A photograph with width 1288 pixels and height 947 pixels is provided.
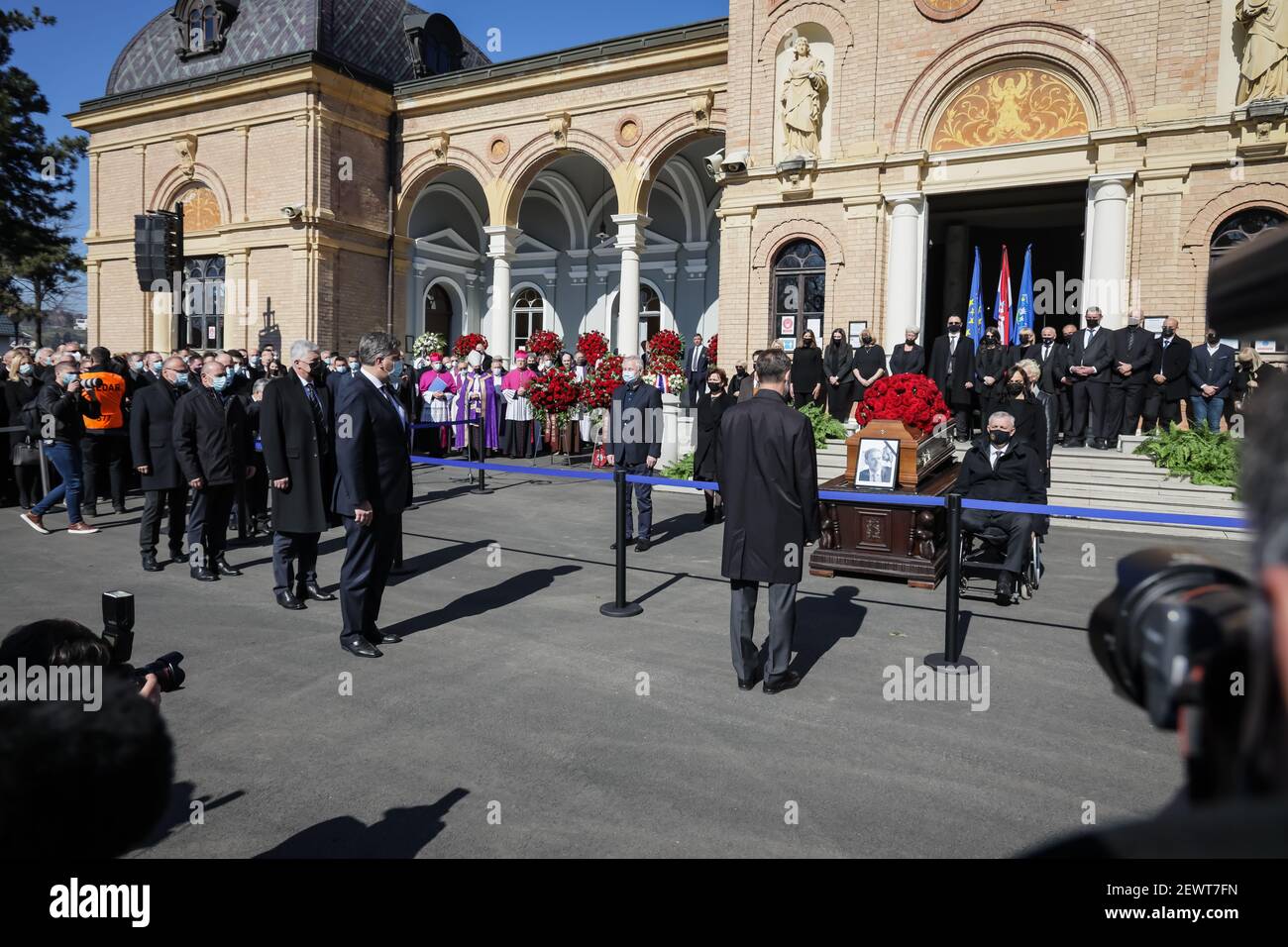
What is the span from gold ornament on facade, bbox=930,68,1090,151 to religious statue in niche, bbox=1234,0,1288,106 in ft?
8.01

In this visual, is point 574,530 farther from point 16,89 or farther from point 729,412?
point 16,89

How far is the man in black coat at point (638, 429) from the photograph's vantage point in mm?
10297

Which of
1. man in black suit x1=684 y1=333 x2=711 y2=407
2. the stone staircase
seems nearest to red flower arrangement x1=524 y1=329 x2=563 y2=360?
man in black suit x1=684 y1=333 x2=711 y2=407

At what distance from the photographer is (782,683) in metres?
5.60

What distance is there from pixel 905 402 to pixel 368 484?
5890 millimetres

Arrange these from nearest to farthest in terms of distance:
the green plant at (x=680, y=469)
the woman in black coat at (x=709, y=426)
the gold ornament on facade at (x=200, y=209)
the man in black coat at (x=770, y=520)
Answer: the man in black coat at (x=770, y=520)
the woman in black coat at (x=709, y=426)
the green plant at (x=680, y=469)
the gold ornament on facade at (x=200, y=209)

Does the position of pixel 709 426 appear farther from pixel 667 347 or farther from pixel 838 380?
pixel 667 347

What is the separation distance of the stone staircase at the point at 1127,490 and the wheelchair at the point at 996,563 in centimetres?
396

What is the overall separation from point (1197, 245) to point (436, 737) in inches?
598

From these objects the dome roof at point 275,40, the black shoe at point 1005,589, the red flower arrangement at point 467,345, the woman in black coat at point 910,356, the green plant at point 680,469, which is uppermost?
the dome roof at point 275,40

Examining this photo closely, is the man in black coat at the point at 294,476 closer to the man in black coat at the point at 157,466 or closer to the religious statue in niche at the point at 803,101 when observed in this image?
the man in black coat at the point at 157,466

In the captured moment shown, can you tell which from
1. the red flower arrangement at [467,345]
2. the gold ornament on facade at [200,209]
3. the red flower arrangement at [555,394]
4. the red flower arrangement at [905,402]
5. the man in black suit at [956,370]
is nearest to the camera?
the red flower arrangement at [905,402]

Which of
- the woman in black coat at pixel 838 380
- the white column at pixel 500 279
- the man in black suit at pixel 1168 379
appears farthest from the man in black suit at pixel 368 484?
the white column at pixel 500 279

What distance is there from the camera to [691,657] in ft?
20.4
